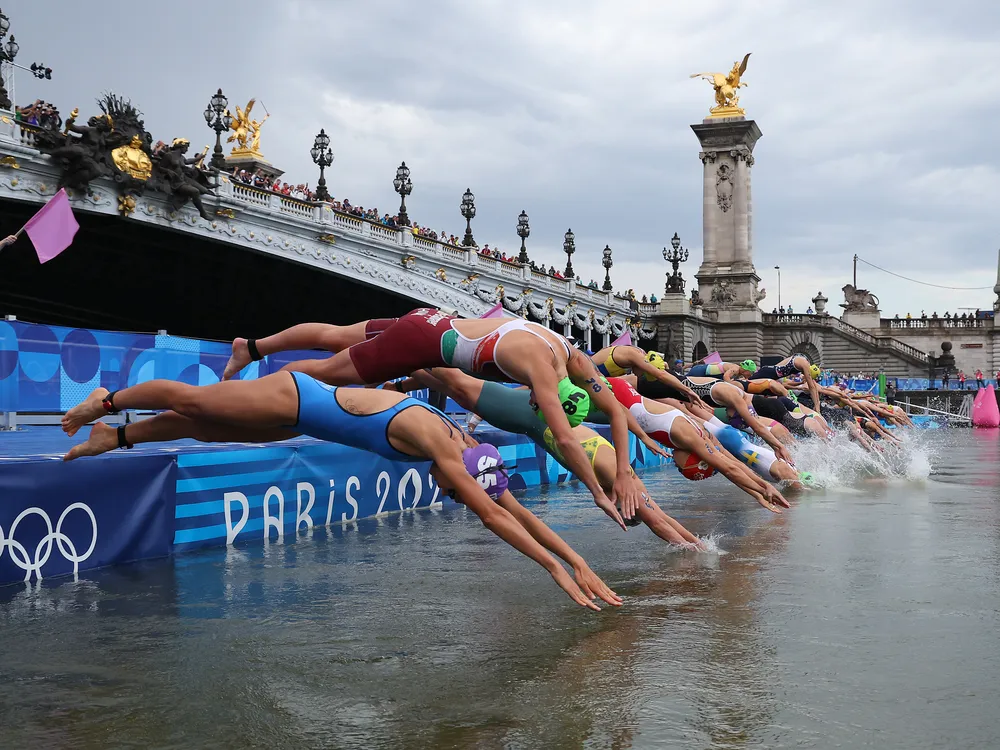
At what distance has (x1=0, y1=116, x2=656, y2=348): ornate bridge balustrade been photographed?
1406 inches

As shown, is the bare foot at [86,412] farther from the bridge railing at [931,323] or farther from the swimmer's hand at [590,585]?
the bridge railing at [931,323]

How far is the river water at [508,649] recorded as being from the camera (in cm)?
447

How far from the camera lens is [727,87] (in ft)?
270

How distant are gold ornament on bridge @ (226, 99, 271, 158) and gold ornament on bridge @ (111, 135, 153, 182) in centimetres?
3278

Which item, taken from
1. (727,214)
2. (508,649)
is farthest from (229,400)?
(727,214)

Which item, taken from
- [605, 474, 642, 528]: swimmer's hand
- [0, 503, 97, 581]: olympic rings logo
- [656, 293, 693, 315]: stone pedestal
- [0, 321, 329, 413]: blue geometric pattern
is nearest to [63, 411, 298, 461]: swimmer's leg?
[0, 503, 97, 581]: olympic rings logo

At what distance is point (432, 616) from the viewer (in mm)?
6680

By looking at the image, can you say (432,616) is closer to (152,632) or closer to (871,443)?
(152,632)

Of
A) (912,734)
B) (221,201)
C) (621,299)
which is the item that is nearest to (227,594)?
(912,734)

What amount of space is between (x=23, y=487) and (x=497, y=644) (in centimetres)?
408

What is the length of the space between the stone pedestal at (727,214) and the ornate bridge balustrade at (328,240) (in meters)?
18.3

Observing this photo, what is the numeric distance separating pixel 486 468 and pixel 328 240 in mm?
42958

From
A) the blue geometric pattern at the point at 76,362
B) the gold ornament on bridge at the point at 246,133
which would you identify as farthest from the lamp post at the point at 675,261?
the blue geometric pattern at the point at 76,362

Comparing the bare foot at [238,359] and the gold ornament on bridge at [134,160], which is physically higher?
the gold ornament on bridge at [134,160]
